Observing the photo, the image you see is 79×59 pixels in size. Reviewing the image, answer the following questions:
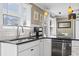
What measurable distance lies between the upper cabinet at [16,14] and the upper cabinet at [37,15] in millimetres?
393

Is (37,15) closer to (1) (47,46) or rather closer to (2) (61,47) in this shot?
(1) (47,46)

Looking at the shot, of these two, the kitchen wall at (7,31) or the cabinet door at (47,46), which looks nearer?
the kitchen wall at (7,31)

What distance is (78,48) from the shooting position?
3.78 meters

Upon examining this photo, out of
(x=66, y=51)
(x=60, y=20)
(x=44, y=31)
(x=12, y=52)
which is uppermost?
(x=60, y=20)

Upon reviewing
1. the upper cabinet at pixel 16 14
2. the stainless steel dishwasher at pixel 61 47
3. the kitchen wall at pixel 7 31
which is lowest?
the stainless steel dishwasher at pixel 61 47

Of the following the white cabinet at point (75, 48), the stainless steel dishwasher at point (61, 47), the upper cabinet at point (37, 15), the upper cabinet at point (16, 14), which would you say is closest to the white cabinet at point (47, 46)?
the stainless steel dishwasher at point (61, 47)

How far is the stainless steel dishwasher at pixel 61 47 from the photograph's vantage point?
4070 mm

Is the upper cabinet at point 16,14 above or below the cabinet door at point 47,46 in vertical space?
above

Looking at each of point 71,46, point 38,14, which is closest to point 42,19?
point 38,14

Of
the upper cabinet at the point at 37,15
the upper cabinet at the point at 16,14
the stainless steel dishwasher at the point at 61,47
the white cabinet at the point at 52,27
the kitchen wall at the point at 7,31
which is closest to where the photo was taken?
the kitchen wall at the point at 7,31

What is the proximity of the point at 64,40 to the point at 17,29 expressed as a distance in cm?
161

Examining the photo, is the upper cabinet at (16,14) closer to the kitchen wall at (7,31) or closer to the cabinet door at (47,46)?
the kitchen wall at (7,31)

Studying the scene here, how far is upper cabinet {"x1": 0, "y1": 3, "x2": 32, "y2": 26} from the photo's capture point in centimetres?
306

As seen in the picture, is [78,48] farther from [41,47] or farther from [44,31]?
[44,31]
